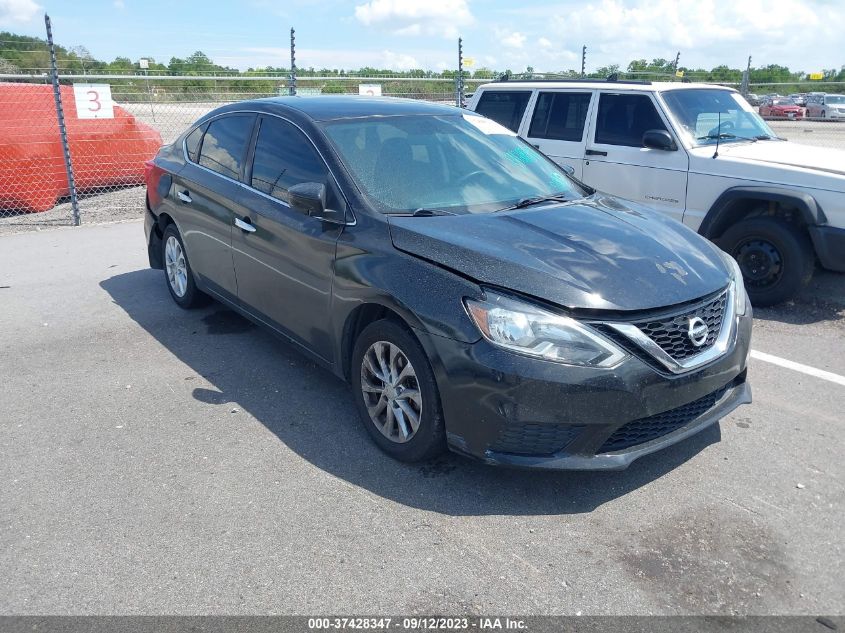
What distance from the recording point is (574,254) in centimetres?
364

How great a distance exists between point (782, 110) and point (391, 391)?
107 ft

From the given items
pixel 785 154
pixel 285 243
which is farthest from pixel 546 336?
pixel 785 154

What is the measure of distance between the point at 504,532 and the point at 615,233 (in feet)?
5.54

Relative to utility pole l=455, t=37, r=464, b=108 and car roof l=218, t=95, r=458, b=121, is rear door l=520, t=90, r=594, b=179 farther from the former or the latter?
utility pole l=455, t=37, r=464, b=108

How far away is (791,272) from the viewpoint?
626 centimetres

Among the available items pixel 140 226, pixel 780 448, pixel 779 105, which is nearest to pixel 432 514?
pixel 780 448

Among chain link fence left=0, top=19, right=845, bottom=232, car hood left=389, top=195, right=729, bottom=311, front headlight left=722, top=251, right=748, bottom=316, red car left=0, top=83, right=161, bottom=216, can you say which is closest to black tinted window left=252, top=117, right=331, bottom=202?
car hood left=389, top=195, right=729, bottom=311

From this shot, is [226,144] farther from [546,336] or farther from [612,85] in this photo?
[612,85]

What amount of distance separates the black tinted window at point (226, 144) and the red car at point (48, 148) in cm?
618

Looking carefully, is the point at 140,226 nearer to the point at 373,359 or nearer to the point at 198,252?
the point at 198,252

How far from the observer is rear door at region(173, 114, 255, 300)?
514cm

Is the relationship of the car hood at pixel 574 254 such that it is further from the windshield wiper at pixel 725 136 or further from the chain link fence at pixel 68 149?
the chain link fence at pixel 68 149

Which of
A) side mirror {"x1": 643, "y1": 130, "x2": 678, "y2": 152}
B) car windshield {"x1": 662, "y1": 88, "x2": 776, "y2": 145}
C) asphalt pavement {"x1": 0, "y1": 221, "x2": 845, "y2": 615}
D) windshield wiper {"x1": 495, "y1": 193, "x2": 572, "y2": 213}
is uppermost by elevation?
car windshield {"x1": 662, "y1": 88, "x2": 776, "y2": 145}

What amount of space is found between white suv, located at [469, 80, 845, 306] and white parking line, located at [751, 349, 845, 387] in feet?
3.80
